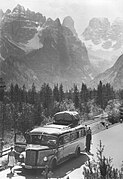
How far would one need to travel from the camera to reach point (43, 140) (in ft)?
50.6

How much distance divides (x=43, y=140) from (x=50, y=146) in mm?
557

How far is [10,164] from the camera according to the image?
14.8 m

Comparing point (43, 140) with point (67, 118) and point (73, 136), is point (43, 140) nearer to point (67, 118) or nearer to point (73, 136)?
point (73, 136)

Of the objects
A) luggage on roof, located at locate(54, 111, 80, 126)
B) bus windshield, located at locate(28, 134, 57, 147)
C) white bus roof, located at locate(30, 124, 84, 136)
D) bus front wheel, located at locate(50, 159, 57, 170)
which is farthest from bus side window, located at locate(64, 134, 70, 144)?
luggage on roof, located at locate(54, 111, 80, 126)

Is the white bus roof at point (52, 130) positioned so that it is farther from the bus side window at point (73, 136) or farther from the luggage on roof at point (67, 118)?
the luggage on roof at point (67, 118)

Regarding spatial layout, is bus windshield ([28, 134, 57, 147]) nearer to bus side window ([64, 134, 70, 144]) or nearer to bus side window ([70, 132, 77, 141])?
bus side window ([64, 134, 70, 144])

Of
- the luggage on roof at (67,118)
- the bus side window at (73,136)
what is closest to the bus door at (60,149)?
the bus side window at (73,136)

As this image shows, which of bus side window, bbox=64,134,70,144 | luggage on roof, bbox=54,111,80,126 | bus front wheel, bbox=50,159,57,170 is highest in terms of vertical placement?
luggage on roof, bbox=54,111,80,126

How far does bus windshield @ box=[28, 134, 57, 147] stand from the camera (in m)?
15.3

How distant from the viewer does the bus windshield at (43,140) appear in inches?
601

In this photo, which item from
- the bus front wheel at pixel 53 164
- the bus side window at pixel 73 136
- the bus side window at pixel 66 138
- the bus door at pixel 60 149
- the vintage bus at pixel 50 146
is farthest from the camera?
the bus side window at pixel 73 136

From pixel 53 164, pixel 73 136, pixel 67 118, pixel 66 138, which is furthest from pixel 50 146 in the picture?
pixel 67 118

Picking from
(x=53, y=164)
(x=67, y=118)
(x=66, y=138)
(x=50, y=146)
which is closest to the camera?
(x=50, y=146)

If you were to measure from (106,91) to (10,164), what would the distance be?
120236mm
